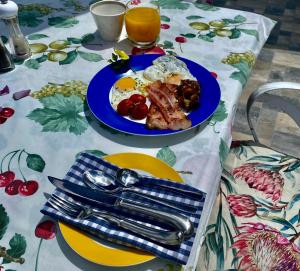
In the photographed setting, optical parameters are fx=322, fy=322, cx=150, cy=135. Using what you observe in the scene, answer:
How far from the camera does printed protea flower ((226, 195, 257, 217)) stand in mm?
965

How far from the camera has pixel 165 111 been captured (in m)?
0.76

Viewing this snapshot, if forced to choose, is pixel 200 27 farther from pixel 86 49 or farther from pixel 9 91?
pixel 9 91

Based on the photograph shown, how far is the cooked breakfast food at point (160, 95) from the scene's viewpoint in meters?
0.76

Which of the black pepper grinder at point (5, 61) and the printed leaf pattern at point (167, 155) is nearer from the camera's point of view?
the printed leaf pattern at point (167, 155)

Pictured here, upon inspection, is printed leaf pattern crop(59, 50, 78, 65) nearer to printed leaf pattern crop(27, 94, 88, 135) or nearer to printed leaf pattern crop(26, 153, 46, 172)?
printed leaf pattern crop(27, 94, 88, 135)

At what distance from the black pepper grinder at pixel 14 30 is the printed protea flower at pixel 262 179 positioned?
78 centimetres

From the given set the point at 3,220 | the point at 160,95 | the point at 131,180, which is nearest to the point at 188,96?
the point at 160,95

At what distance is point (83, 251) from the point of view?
0.55 metres

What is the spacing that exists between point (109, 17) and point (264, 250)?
82cm

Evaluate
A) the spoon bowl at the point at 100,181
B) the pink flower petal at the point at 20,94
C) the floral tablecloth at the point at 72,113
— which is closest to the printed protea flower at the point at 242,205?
the floral tablecloth at the point at 72,113

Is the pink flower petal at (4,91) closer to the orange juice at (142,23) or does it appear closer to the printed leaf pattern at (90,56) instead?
the printed leaf pattern at (90,56)

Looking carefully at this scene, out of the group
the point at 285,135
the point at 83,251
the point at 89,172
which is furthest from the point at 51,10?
the point at 285,135

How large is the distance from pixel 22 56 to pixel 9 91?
0.17m

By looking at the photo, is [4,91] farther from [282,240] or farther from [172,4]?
[282,240]
